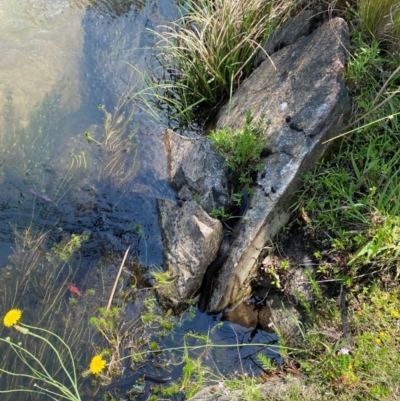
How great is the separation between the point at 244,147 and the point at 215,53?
132cm

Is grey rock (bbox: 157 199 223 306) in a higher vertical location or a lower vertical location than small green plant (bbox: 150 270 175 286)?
higher

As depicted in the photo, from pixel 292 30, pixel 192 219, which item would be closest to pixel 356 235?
pixel 192 219

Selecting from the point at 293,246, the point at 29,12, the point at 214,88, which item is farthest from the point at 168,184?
the point at 29,12

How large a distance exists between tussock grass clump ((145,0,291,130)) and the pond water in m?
0.48

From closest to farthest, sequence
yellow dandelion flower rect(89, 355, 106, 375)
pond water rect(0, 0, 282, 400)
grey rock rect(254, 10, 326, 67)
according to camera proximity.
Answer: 1. yellow dandelion flower rect(89, 355, 106, 375)
2. pond water rect(0, 0, 282, 400)
3. grey rock rect(254, 10, 326, 67)

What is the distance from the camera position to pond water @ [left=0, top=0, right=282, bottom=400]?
3.33 m

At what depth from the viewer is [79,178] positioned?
4105 mm

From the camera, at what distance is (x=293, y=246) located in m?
3.42

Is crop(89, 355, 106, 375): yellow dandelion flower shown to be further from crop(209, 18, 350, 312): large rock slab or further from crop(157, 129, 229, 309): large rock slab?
crop(209, 18, 350, 312): large rock slab

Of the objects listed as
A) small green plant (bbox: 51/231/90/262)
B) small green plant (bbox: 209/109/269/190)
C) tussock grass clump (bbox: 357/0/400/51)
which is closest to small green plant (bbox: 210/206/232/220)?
small green plant (bbox: 209/109/269/190)

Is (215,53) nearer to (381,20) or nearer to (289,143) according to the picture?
(289,143)

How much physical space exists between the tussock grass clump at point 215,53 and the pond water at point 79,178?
48 centimetres

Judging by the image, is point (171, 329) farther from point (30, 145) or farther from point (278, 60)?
point (278, 60)

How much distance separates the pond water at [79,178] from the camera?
3.33 metres
